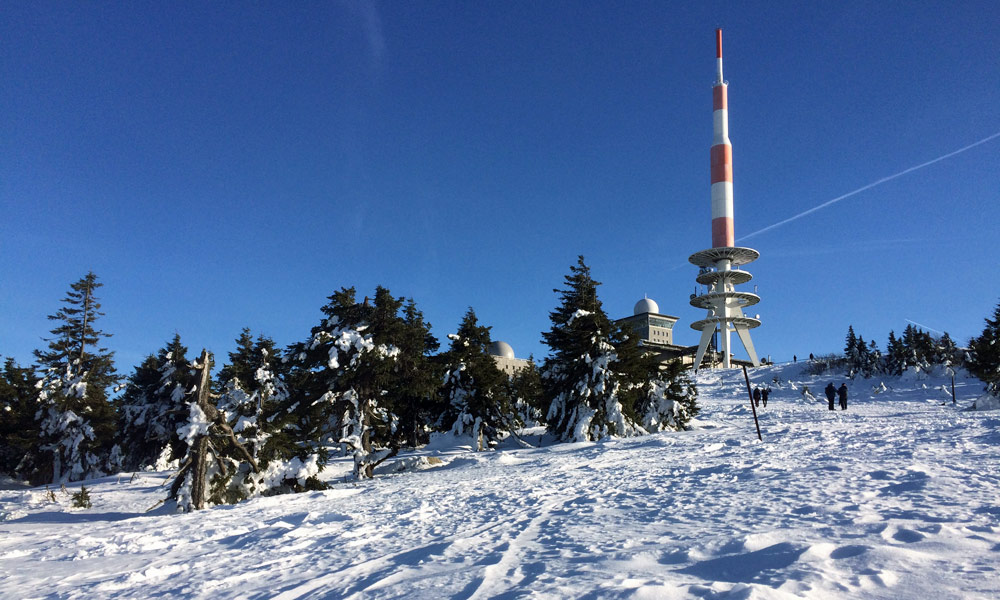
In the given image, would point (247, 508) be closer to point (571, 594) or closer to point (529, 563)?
point (529, 563)

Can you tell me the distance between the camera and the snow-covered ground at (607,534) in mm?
5172

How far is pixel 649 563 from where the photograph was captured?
5.83 metres

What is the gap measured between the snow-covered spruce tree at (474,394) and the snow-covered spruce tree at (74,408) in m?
23.8

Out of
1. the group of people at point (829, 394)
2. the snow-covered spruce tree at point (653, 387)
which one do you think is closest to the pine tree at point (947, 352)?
the group of people at point (829, 394)

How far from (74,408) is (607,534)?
129 feet

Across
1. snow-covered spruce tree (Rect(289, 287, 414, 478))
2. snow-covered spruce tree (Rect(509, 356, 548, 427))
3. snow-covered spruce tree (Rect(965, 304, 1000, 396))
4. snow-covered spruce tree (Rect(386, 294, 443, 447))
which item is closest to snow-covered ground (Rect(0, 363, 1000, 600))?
snow-covered spruce tree (Rect(289, 287, 414, 478))

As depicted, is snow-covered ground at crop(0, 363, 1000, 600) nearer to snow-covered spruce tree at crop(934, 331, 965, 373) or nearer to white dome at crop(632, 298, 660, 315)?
snow-covered spruce tree at crop(934, 331, 965, 373)

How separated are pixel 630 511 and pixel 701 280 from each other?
83.1 metres

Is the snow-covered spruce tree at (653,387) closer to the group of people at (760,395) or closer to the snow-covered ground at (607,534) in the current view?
the snow-covered ground at (607,534)

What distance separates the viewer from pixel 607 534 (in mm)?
7520

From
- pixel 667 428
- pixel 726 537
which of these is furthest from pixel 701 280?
pixel 726 537

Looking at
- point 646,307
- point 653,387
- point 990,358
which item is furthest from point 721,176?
point 653,387

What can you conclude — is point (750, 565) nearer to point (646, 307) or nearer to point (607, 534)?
point (607, 534)

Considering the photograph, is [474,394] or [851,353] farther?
[851,353]
